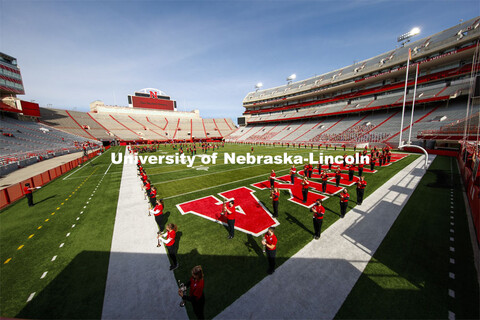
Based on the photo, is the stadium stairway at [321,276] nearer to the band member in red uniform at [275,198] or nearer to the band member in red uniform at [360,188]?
the band member in red uniform at [360,188]

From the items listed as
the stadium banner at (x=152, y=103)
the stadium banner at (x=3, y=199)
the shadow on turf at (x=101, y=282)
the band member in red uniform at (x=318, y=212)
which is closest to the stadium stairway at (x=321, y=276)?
the shadow on turf at (x=101, y=282)

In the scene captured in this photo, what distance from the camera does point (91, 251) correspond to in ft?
20.6

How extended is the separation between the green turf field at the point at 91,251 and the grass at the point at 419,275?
804 millimetres

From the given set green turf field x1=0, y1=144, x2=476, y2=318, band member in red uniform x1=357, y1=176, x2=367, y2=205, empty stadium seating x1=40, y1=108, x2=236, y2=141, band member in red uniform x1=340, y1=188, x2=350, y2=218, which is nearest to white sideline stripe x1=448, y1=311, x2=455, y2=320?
green turf field x1=0, y1=144, x2=476, y2=318

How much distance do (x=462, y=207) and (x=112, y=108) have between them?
91581 mm

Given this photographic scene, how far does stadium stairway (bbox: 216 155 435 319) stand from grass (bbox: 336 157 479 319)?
24cm

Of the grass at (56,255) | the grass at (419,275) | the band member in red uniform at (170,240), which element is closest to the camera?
the grass at (419,275)

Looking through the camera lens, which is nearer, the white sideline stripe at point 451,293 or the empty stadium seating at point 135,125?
the white sideline stripe at point 451,293

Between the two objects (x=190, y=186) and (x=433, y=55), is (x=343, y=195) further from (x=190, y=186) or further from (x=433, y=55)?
(x=433, y=55)

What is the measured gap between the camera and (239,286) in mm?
4605

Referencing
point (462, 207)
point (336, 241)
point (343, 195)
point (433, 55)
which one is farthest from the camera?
point (433, 55)

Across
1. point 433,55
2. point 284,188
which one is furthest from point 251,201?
point 433,55

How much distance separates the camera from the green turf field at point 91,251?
174 inches

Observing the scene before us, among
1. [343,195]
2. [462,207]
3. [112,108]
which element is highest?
[112,108]
